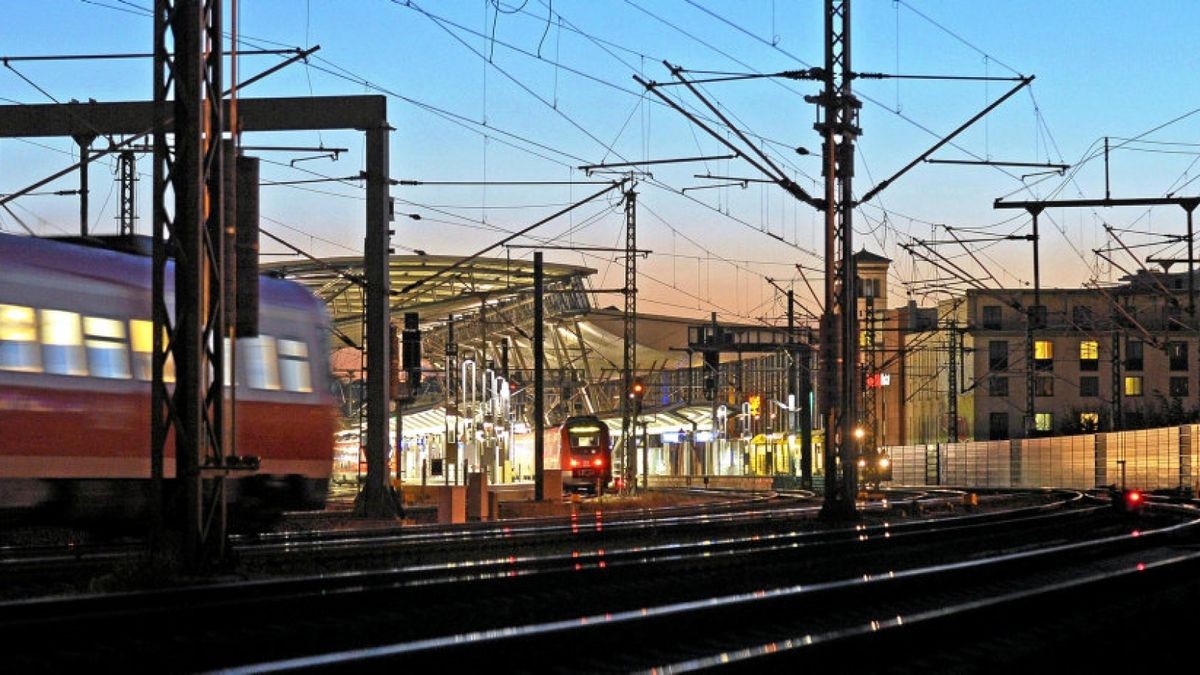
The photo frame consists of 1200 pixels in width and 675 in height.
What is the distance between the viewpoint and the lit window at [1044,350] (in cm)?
10631

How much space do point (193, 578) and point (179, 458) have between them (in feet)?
3.74

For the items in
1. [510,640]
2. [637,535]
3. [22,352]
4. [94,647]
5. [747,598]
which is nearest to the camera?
[510,640]

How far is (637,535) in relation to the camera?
96.4ft

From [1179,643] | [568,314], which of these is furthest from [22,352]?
[568,314]

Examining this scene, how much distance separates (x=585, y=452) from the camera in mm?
76312

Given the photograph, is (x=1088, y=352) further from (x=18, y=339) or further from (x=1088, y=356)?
(x=18, y=339)

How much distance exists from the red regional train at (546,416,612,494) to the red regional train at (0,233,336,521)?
4943 cm

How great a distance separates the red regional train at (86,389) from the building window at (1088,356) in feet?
287

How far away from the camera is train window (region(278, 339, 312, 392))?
25.8 metres

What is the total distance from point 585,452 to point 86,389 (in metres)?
55.1

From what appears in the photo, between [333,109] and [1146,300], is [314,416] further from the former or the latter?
[1146,300]

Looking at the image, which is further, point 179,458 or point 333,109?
point 333,109

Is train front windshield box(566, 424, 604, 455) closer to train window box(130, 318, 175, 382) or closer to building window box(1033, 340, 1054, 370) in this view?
building window box(1033, 340, 1054, 370)

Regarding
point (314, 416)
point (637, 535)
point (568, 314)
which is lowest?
point (637, 535)
